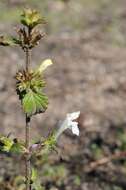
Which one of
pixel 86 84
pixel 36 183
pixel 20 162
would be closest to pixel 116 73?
pixel 86 84

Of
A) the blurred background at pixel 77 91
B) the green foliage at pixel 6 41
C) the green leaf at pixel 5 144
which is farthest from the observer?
the blurred background at pixel 77 91

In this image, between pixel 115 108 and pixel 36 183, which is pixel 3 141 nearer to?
pixel 36 183

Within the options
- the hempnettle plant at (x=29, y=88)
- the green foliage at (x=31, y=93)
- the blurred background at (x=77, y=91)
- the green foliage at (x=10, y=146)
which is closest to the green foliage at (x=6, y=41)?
the hempnettle plant at (x=29, y=88)

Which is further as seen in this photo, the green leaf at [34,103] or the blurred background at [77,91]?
the blurred background at [77,91]

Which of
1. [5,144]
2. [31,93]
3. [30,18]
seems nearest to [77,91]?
[5,144]

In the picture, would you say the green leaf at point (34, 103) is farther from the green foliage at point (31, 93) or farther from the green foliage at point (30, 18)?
the green foliage at point (30, 18)

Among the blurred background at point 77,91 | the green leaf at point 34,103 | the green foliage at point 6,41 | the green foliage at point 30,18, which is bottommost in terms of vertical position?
the green leaf at point 34,103

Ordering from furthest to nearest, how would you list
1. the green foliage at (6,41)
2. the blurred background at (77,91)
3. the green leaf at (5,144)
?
the blurred background at (77,91) → the green leaf at (5,144) → the green foliage at (6,41)
